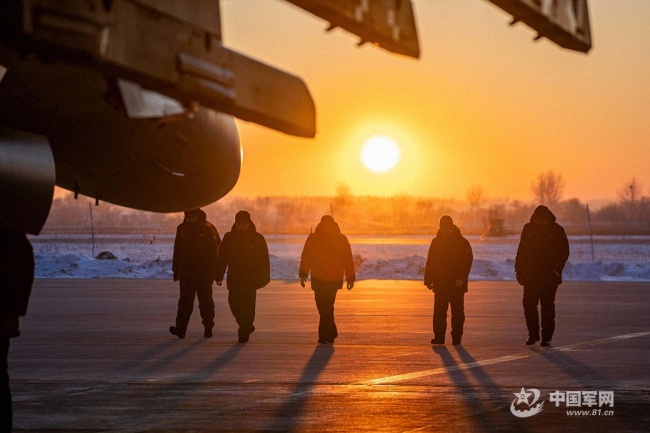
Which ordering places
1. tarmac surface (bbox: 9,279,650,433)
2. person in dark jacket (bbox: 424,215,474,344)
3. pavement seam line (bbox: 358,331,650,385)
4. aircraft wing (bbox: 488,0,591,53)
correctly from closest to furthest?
aircraft wing (bbox: 488,0,591,53), tarmac surface (bbox: 9,279,650,433), pavement seam line (bbox: 358,331,650,385), person in dark jacket (bbox: 424,215,474,344)

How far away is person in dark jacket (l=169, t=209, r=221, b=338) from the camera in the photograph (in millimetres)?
15469

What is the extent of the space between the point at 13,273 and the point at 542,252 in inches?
352

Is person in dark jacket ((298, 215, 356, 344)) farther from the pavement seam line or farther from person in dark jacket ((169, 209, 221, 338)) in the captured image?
the pavement seam line

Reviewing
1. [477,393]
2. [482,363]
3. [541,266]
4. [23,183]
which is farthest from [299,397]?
[541,266]

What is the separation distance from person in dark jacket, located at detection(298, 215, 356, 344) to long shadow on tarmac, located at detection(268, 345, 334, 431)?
1.34m

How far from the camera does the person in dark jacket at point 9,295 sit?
674cm

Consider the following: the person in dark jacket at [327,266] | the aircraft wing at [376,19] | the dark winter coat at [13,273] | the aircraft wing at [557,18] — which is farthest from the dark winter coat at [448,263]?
the aircraft wing at [376,19]

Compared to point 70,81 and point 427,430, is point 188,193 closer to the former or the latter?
point 70,81

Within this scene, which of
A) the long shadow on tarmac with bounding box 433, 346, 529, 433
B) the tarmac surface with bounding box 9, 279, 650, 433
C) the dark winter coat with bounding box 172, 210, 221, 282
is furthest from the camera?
the dark winter coat with bounding box 172, 210, 221, 282

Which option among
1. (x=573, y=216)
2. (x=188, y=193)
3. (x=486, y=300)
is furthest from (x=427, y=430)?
(x=573, y=216)

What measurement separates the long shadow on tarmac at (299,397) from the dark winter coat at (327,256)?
73.4 inches

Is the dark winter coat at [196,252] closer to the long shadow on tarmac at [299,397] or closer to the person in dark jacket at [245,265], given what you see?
the person in dark jacket at [245,265]

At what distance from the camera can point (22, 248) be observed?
6828mm

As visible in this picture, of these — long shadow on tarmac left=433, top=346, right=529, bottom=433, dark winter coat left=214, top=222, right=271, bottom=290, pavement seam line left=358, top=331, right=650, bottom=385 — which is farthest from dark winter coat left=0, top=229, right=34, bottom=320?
dark winter coat left=214, top=222, right=271, bottom=290
